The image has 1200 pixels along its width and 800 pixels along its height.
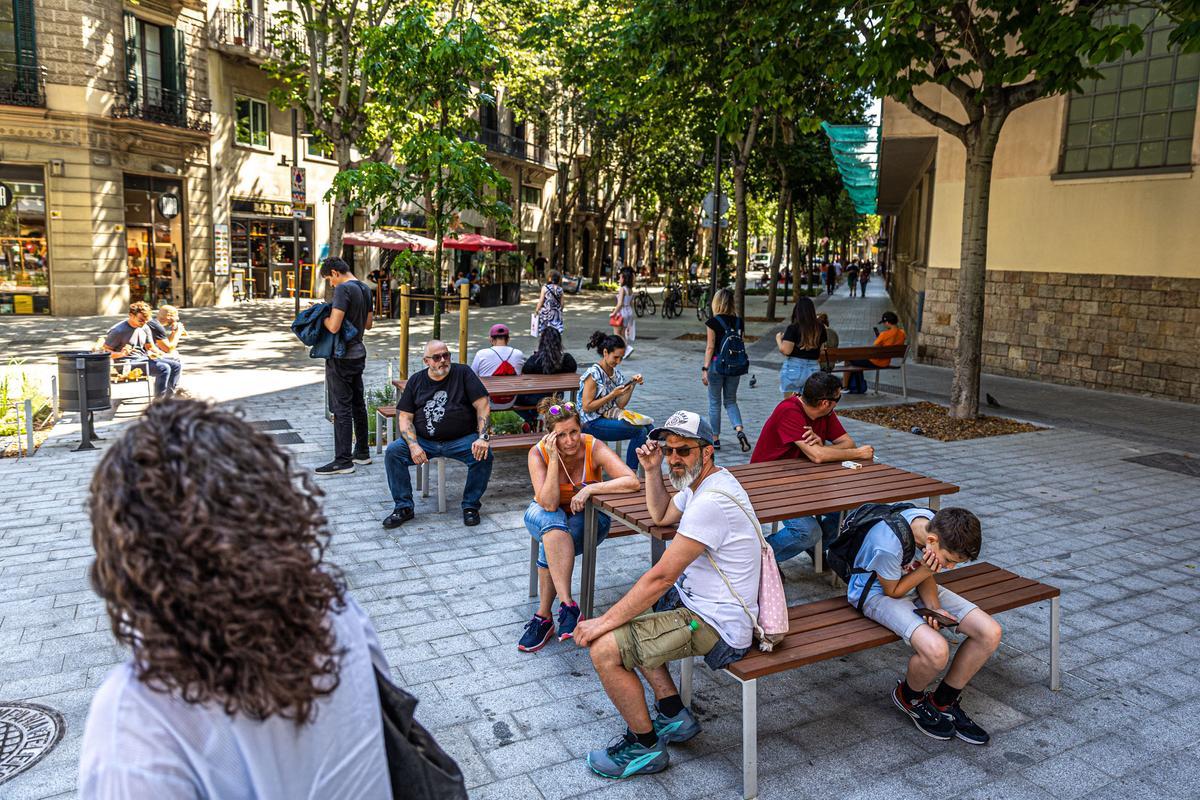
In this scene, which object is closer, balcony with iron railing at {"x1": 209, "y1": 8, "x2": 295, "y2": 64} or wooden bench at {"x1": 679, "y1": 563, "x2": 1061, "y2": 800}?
wooden bench at {"x1": 679, "y1": 563, "x2": 1061, "y2": 800}

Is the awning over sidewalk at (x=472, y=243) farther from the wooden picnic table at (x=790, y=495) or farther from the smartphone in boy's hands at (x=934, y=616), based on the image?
the smartphone in boy's hands at (x=934, y=616)

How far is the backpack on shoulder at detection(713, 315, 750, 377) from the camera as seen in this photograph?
9.29 m

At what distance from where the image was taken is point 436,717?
4.07 m

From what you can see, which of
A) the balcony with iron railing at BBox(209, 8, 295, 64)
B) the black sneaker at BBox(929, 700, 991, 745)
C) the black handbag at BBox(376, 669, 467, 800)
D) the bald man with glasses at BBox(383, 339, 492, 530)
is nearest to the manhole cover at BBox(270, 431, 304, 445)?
the bald man with glasses at BBox(383, 339, 492, 530)

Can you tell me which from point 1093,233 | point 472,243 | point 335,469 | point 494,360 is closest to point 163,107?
point 472,243

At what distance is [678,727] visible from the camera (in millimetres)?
3828

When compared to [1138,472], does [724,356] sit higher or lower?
higher

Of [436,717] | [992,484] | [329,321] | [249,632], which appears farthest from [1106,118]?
[249,632]

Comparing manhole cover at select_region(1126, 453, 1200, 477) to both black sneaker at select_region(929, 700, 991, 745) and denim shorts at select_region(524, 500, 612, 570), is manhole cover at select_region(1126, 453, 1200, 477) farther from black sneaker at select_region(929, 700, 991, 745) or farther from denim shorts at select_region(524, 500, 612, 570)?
denim shorts at select_region(524, 500, 612, 570)

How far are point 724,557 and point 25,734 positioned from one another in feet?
9.96

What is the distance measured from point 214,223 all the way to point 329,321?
68.4 feet

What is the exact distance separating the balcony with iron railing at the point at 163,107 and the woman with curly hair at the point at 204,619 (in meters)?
24.6

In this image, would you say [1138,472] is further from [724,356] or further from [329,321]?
[329,321]

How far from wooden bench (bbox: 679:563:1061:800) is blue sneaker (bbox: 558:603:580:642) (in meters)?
0.86
